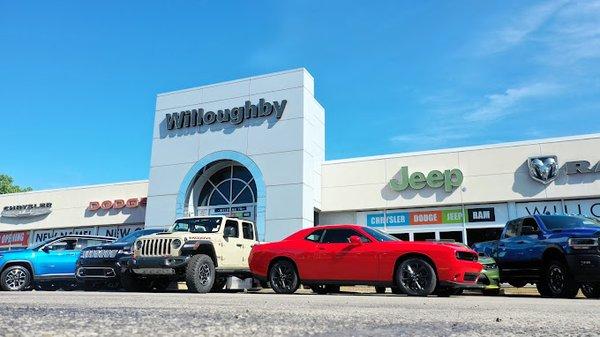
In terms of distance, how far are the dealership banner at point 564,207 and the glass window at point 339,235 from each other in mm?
12382

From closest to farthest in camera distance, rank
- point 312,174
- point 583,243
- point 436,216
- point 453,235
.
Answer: point 583,243 < point 453,235 < point 436,216 < point 312,174

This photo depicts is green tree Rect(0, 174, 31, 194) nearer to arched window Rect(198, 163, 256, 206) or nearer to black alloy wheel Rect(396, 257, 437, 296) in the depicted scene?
arched window Rect(198, 163, 256, 206)

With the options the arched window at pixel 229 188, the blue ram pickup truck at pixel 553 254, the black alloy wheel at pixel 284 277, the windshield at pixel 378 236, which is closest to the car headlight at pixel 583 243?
the blue ram pickup truck at pixel 553 254

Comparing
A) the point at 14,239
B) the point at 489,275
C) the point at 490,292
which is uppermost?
the point at 14,239

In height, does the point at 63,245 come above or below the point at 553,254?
above

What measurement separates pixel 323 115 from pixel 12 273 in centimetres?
1567

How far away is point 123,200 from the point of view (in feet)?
91.1

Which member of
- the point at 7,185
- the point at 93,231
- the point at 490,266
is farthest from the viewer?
the point at 7,185

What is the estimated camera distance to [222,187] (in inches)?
965

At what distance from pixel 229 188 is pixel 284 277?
1345 centimetres

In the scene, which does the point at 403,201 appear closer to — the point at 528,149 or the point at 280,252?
the point at 528,149

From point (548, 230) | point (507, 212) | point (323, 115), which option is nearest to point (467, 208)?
point (507, 212)

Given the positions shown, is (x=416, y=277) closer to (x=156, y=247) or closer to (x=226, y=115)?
(x=156, y=247)

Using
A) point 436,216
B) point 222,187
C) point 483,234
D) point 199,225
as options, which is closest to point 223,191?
point 222,187
